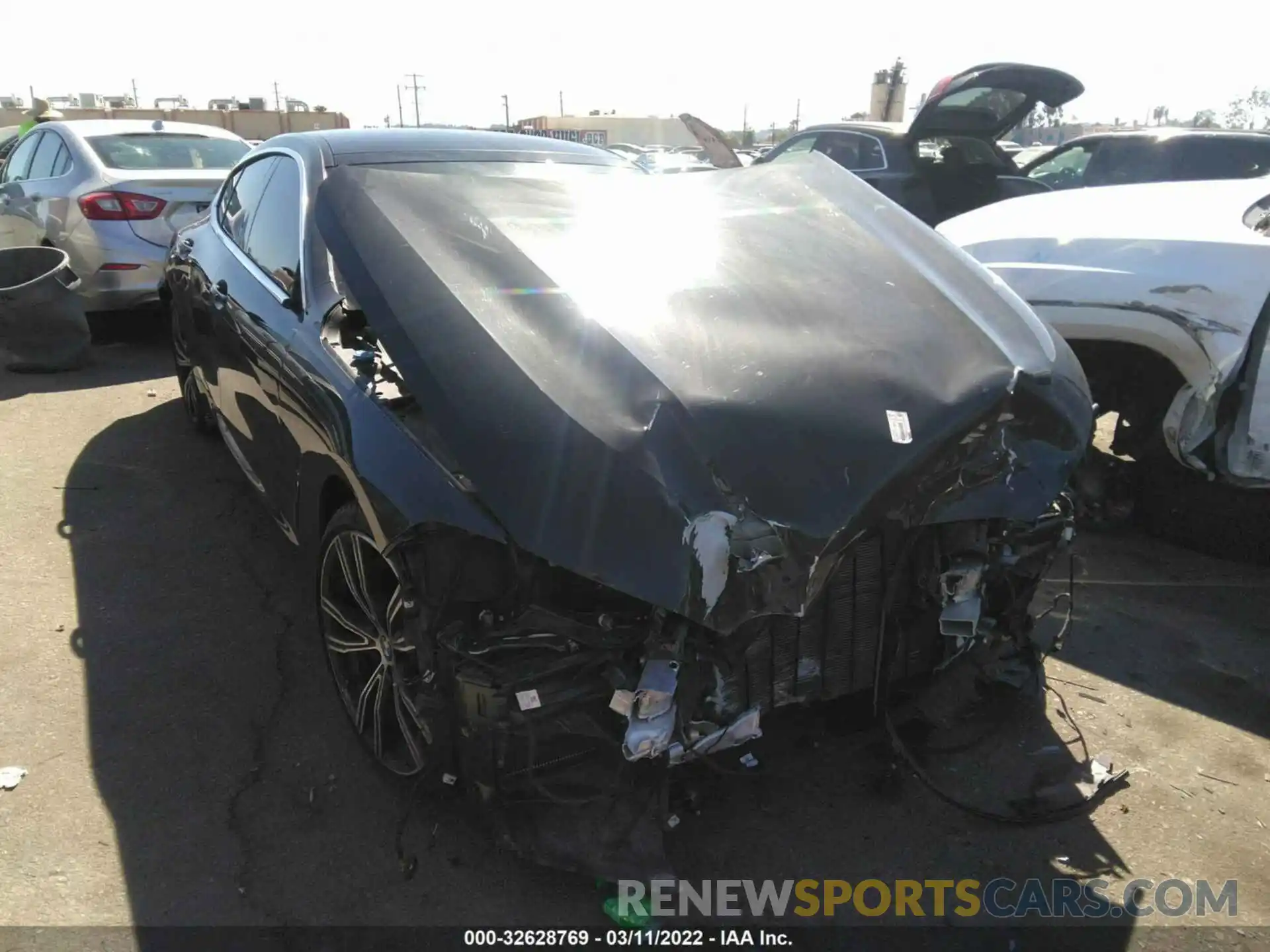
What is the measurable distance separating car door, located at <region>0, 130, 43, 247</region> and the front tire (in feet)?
21.8

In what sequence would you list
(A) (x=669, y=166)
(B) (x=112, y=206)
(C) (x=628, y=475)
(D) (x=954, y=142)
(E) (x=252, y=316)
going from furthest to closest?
(A) (x=669, y=166), (D) (x=954, y=142), (B) (x=112, y=206), (E) (x=252, y=316), (C) (x=628, y=475)

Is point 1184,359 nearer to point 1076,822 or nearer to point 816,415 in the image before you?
point 1076,822

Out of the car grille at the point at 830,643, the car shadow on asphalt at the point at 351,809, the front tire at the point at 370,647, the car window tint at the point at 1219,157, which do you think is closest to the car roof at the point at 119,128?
the car shadow on asphalt at the point at 351,809

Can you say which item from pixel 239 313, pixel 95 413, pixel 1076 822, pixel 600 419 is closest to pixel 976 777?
pixel 1076 822

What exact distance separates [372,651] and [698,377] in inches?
50.2

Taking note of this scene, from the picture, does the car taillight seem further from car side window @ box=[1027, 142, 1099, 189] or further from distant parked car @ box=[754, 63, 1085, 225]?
car side window @ box=[1027, 142, 1099, 189]

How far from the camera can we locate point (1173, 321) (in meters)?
3.53

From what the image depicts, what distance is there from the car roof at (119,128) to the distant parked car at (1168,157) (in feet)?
25.0

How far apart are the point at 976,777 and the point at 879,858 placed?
0.51 meters

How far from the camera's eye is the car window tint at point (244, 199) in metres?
3.91

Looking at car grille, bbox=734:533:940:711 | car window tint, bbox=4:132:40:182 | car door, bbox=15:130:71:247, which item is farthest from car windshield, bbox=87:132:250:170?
car grille, bbox=734:533:940:711

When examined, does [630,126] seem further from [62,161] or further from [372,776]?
[372,776]

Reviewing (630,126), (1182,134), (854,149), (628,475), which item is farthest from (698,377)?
(630,126)

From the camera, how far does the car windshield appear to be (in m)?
7.06
